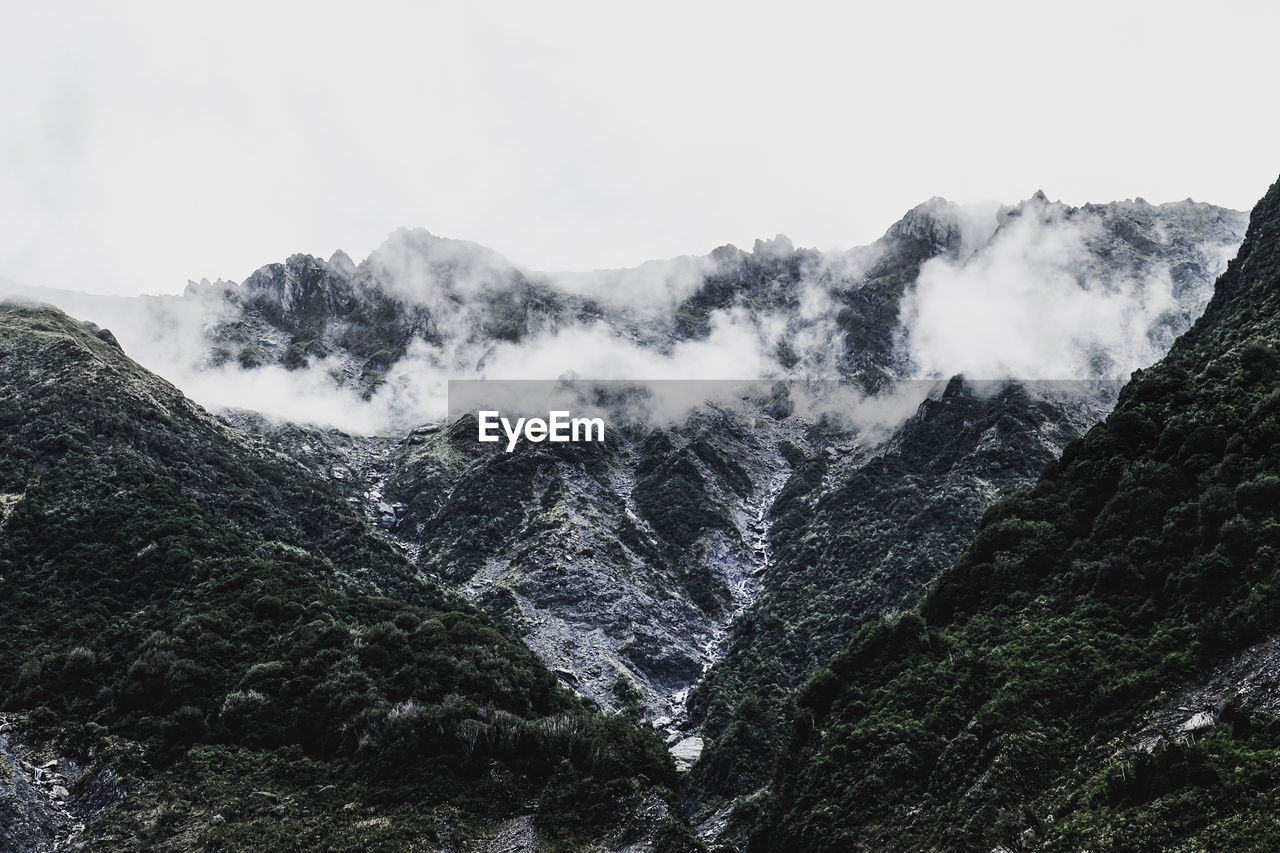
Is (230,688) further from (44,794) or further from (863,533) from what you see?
(863,533)

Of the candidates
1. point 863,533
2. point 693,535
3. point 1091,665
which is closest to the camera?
point 1091,665

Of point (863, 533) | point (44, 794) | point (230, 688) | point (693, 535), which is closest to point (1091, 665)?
point (230, 688)

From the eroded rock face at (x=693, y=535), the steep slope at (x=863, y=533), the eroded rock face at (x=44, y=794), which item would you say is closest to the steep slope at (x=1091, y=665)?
the steep slope at (x=863, y=533)

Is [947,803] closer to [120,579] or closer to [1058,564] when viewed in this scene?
[1058,564]

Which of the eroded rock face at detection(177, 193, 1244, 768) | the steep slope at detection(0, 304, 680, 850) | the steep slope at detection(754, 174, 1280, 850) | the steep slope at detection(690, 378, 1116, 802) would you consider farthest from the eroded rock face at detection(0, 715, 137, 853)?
the eroded rock face at detection(177, 193, 1244, 768)

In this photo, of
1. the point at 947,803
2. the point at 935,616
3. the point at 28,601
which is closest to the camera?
the point at 947,803

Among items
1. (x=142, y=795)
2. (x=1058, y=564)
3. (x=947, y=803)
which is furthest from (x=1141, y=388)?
(x=142, y=795)
